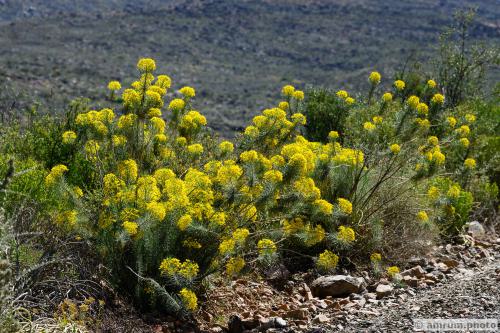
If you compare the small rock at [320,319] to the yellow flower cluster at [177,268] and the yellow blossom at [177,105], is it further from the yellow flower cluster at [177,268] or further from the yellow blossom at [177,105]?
the yellow blossom at [177,105]

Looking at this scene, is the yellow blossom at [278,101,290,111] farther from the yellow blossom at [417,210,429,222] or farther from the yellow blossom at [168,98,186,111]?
the yellow blossom at [417,210,429,222]

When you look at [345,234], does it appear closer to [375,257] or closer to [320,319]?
[375,257]

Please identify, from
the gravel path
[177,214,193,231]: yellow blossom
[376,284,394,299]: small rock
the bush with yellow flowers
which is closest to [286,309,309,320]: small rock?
the gravel path

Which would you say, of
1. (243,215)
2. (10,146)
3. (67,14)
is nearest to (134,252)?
(243,215)

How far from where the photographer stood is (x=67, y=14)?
73.2 metres

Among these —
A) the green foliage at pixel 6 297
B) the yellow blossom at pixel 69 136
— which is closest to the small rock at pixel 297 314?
the green foliage at pixel 6 297

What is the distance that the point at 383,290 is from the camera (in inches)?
231

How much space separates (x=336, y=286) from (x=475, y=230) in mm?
2821

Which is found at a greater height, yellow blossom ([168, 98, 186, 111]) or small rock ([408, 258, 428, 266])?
yellow blossom ([168, 98, 186, 111])

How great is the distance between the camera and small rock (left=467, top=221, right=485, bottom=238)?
800 cm

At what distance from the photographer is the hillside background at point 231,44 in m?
46.7

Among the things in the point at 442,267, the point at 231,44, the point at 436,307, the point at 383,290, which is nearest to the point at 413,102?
A: the point at 442,267

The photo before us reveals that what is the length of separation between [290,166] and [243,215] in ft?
1.71

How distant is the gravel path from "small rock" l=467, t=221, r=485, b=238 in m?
2.03
